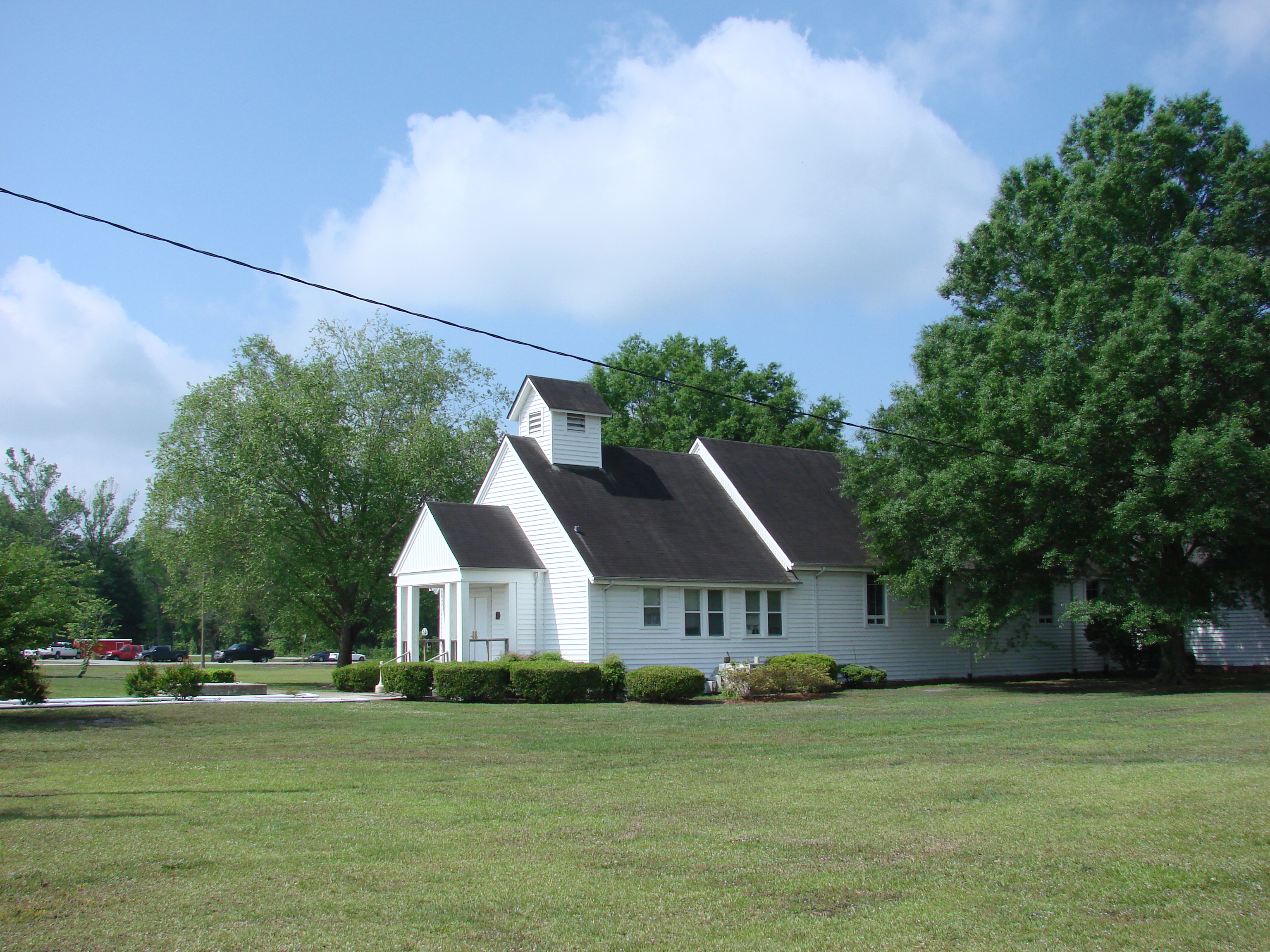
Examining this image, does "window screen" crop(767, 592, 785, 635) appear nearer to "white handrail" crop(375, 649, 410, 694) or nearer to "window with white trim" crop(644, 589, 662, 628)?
"window with white trim" crop(644, 589, 662, 628)

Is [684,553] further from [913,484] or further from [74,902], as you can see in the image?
[74,902]

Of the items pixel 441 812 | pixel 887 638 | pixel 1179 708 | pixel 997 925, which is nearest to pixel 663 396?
pixel 887 638

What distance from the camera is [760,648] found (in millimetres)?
28922

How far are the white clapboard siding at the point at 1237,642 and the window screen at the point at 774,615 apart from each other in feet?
49.8

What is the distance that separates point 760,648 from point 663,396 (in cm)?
2668

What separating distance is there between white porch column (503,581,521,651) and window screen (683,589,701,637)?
176 inches

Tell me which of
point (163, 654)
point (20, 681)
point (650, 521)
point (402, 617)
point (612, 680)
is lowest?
point (163, 654)

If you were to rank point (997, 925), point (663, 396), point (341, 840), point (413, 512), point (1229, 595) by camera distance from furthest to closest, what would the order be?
point (663, 396) < point (413, 512) < point (1229, 595) < point (341, 840) < point (997, 925)

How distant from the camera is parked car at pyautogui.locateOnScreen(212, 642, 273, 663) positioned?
79188 millimetres

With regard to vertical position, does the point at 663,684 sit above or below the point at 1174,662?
below

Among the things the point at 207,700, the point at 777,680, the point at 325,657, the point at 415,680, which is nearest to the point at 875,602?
the point at 777,680

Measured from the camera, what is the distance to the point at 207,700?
23938mm

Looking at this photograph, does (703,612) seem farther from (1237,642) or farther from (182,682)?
(1237,642)

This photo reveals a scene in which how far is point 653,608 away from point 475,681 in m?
5.28
